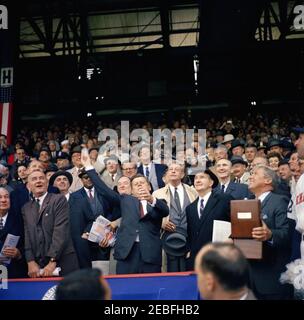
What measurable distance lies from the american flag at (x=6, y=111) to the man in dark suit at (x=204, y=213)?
4.90 m

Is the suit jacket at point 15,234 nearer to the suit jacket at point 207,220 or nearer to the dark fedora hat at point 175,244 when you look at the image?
the dark fedora hat at point 175,244

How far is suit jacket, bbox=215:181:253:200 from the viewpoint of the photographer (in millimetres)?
3728

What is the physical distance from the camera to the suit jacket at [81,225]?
384cm

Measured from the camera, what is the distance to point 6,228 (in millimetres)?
3604

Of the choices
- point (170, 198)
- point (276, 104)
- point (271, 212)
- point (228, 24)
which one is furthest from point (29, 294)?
→ point (276, 104)

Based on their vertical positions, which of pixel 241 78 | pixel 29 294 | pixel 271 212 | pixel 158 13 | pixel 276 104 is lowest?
pixel 29 294

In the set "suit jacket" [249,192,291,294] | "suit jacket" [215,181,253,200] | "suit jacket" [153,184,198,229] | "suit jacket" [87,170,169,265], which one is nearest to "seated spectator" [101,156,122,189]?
"suit jacket" [153,184,198,229]

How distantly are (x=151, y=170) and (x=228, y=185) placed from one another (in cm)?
111

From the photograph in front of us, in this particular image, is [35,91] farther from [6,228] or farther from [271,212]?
[271,212]

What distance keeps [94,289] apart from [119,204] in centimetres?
221

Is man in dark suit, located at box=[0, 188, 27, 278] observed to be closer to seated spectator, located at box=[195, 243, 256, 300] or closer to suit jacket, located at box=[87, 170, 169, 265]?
suit jacket, located at box=[87, 170, 169, 265]

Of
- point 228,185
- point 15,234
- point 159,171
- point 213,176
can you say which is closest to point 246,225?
point 213,176

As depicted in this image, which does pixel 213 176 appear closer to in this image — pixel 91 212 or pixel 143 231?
pixel 143 231

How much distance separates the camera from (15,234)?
3605 millimetres
